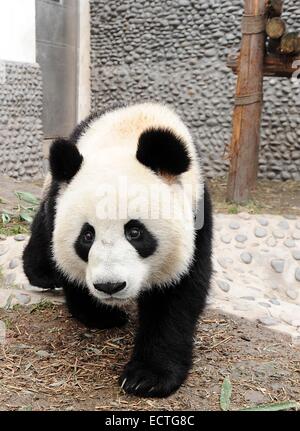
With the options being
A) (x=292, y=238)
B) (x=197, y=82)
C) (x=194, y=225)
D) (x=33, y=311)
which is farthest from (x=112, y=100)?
(x=194, y=225)

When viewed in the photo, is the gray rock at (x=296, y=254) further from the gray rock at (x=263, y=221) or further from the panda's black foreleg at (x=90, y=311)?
the panda's black foreleg at (x=90, y=311)

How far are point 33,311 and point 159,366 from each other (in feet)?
3.62

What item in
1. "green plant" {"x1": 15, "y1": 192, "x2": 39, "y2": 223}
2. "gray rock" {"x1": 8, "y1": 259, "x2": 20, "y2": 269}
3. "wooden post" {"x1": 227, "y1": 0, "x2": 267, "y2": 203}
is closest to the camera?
"gray rock" {"x1": 8, "y1": 259, "x2": 20, "y2": 269}

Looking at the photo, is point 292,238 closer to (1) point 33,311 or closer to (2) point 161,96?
(1) point 33,311

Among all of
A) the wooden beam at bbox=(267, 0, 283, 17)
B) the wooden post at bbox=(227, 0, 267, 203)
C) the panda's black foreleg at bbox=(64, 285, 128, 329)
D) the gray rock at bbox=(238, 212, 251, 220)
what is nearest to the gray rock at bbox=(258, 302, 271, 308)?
the panda's black foreleg at bbox=(64, 285, 128, 329)

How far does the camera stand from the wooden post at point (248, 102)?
260 inches

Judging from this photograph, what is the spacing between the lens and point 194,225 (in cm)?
245

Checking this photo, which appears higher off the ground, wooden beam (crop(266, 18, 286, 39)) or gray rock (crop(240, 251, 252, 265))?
wooden beam (crop(266, 18, 286, 39))

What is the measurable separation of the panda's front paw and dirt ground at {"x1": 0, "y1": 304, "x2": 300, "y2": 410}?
4 cm

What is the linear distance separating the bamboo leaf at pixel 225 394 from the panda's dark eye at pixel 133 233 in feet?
2.56

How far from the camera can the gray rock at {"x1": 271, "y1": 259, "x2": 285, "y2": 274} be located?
5.81 m

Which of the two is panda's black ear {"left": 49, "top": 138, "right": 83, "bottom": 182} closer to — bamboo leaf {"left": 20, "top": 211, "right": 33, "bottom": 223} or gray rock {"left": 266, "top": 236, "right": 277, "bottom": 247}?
bamboo leaf {"left": 20, "top": 211, "right": 33, "bottom": 223}

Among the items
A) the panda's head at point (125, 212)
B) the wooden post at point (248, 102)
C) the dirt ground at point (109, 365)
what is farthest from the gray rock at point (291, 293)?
the panda's head at point (125, 212)

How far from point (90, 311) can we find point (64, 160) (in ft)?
3.32
